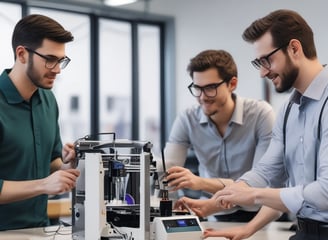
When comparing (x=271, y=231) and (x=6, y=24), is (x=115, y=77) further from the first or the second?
(x=271, y=231)

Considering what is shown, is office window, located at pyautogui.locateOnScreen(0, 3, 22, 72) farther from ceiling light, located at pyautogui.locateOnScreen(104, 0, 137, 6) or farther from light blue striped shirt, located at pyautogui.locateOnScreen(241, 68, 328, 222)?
light blue striped shirt, located at pyautogui.locateOnScreen(241, 68, 328, 222)

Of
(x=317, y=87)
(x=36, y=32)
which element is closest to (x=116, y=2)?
(x=36, y=32)

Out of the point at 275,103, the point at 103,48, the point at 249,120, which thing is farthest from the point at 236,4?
the point at 249,120

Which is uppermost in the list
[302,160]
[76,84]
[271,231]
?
[76,84]

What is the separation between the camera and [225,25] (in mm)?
5879

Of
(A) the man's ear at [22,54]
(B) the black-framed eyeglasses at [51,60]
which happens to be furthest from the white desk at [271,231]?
(A) the man's ear at [22,54]

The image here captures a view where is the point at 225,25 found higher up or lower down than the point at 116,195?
higher up

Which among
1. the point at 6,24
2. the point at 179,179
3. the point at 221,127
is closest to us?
the point at 179,179

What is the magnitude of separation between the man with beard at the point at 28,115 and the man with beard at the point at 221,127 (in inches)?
27.5

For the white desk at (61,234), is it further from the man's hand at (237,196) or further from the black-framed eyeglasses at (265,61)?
the black-framed eyeglasses at (265,61)

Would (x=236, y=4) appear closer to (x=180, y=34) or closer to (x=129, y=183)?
(x=180, y=34)

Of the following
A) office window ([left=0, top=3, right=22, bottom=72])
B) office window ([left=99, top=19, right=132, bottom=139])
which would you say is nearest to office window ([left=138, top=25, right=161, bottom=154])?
office window ([left=99, top=19, right=132, bottom=139])

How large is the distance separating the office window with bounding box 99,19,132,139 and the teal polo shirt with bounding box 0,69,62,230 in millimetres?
3797

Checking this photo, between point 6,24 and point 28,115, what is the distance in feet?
11.2
